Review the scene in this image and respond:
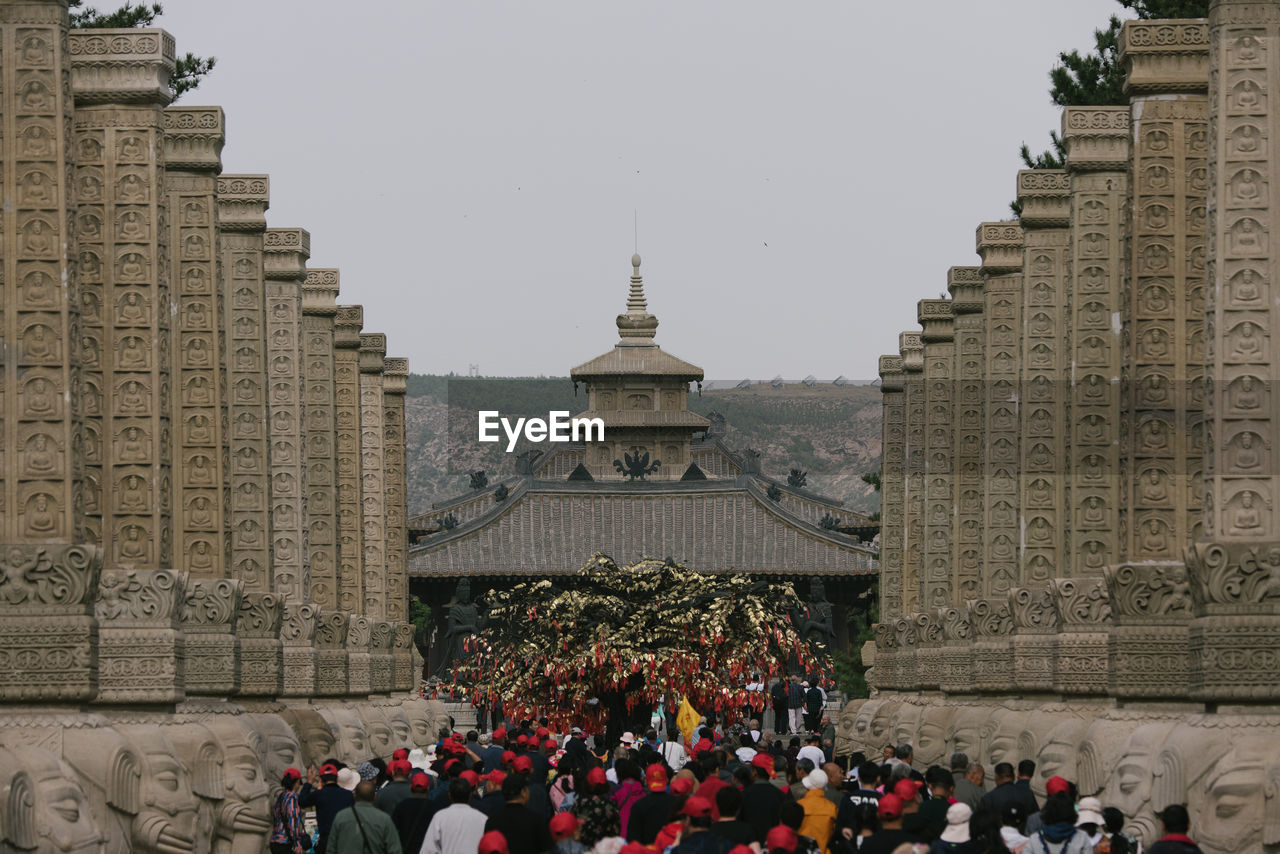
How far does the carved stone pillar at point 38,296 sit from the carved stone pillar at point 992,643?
15.1m

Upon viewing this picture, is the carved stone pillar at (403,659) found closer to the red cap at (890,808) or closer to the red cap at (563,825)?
the red cap at (563,825)

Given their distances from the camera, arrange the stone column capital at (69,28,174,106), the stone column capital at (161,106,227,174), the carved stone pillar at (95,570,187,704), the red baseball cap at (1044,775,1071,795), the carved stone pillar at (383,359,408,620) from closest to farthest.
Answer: the red baseball cap at (1044,775,1071,795) → the carved stone pillar at (95,570,187,704) → the stone column capital at (69,28,174,106) → the stone column capital at (161,106,227,174) → the carved stone pillar at (383,359,408,620)

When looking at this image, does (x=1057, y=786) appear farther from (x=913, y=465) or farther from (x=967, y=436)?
(x=913, y=465)

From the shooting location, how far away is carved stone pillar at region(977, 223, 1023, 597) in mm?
32969

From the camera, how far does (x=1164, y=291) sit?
22.1 m

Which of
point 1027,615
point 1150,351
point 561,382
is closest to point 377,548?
point 1027,615

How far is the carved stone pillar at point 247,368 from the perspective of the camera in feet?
94.5

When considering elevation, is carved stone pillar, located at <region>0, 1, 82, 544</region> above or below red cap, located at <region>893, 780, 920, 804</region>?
above

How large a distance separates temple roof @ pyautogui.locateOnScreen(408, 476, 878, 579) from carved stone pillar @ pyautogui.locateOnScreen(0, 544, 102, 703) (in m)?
69.0

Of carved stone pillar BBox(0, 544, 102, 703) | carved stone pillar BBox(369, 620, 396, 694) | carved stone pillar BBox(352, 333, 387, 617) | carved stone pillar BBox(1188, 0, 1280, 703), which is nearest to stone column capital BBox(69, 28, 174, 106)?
carved stone pillar BBox(0, 544, 102, 703)

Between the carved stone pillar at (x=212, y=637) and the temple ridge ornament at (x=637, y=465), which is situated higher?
the temple ridge ornament at (x=637, y=465)

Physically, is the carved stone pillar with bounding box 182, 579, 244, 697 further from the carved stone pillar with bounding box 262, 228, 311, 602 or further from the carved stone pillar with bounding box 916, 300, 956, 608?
the carved stone pillar with bounding box 916, 300, 956, 608

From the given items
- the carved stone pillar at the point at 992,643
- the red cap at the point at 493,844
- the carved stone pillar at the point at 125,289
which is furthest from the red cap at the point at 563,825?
the carved stone pillar at the point at 992,643

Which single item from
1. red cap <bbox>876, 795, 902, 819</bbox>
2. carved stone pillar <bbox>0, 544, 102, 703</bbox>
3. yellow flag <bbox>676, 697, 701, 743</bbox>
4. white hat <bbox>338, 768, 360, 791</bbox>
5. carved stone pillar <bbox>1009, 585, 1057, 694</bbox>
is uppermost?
carved stone pillar <bbox>0, 544, 102, 703</bbox>
